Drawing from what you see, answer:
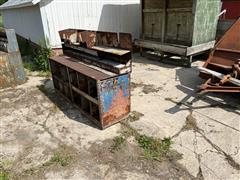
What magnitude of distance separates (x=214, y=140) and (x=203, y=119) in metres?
0.59

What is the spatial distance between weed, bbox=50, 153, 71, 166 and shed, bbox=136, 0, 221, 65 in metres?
4.78

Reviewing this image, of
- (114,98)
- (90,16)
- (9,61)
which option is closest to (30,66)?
(9,61)

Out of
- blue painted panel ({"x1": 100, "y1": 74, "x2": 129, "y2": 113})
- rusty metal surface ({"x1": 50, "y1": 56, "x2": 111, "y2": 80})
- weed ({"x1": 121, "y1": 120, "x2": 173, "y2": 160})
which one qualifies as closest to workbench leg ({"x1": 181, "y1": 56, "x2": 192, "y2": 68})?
blue painted panel ({"x1": 100, "y1": 74, "x2": 129, "y2": 113})

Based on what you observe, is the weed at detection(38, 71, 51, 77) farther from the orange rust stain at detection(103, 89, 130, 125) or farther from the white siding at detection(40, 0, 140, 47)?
the orange rust stain at detection(103, 89, 130, 125)

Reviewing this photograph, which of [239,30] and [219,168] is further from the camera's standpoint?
[239,30]

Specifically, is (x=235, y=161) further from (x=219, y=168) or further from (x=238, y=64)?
(x=238, y=64)

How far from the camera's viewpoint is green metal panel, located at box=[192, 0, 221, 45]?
603 cm

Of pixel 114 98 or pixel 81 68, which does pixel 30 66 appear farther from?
pixel 114 98

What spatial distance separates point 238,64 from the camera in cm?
399

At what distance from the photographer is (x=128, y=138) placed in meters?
3.12

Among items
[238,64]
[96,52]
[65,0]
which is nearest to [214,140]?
[238,64]

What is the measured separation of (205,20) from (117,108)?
483cm

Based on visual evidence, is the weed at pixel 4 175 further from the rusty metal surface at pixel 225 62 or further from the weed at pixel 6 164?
the rusty metal surface at pixel 225 62

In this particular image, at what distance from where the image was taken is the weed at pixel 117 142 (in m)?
2.90
